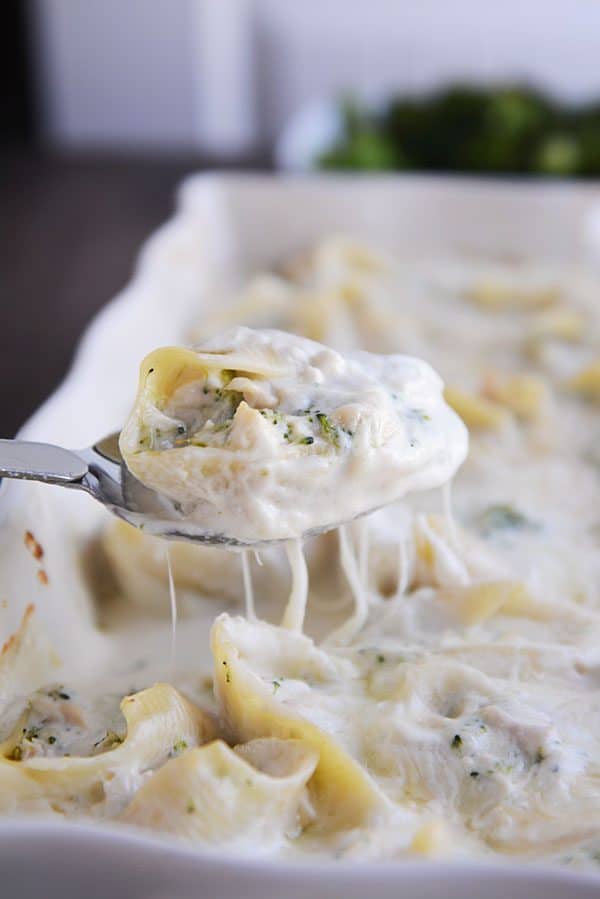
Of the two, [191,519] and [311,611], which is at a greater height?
[191,519]

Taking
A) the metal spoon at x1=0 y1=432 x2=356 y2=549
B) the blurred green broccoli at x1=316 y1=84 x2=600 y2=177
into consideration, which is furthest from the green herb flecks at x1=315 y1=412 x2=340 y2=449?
the blurred green broccoli at x1=316 y1=84 x2=600 y2=177

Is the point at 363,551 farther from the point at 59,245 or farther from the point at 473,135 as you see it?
the point at 473,135

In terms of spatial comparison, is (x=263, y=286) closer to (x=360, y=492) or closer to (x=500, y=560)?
(x=500, y=560)

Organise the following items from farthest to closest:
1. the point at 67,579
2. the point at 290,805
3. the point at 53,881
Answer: the point at 67,579 → the point at 290,805 → the point at 53,881

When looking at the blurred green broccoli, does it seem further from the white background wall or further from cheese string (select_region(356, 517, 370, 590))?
cheese string (select_region(356, 517, 370, 590))

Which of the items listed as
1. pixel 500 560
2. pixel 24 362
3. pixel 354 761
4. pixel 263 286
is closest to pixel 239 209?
pixel 263 286

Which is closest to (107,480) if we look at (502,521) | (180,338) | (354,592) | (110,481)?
(110,481)
